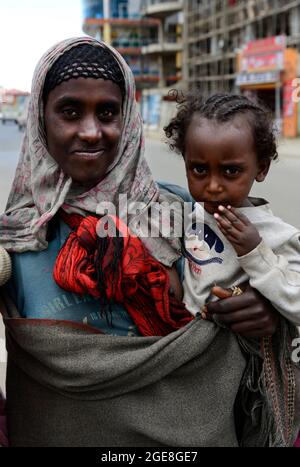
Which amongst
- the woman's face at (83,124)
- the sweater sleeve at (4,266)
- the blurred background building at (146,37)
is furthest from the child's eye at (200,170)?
the blurred background building at (146,37)

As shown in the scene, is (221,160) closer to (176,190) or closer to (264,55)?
(176,190)

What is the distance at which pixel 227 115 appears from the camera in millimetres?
1487

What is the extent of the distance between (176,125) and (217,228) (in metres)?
0.30

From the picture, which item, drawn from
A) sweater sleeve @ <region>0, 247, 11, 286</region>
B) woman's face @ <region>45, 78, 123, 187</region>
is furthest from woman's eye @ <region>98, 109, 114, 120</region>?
sweater sleeve @ <region>0, 247, 11, 286</region>

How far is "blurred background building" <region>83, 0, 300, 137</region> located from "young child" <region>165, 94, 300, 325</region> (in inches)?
571

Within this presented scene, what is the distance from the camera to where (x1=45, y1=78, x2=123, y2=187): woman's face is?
4.96 ft

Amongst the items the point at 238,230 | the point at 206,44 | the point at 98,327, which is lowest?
the point at 98,327

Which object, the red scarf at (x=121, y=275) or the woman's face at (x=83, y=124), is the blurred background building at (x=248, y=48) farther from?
the red scarf at (x=121, y=275)

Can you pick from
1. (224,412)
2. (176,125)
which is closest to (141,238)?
(176,125)

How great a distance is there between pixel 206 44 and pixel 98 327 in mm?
35614

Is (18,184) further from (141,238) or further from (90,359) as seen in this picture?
(90,359)

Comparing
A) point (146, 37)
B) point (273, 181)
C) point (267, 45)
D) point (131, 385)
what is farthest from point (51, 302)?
point (146, 37)

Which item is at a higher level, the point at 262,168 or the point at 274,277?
the point at 262,168

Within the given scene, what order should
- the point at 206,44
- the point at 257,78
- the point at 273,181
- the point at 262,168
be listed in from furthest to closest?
the point at 206,44 < the point at 257,78 < the point at 273,181 < the point at 262,168
